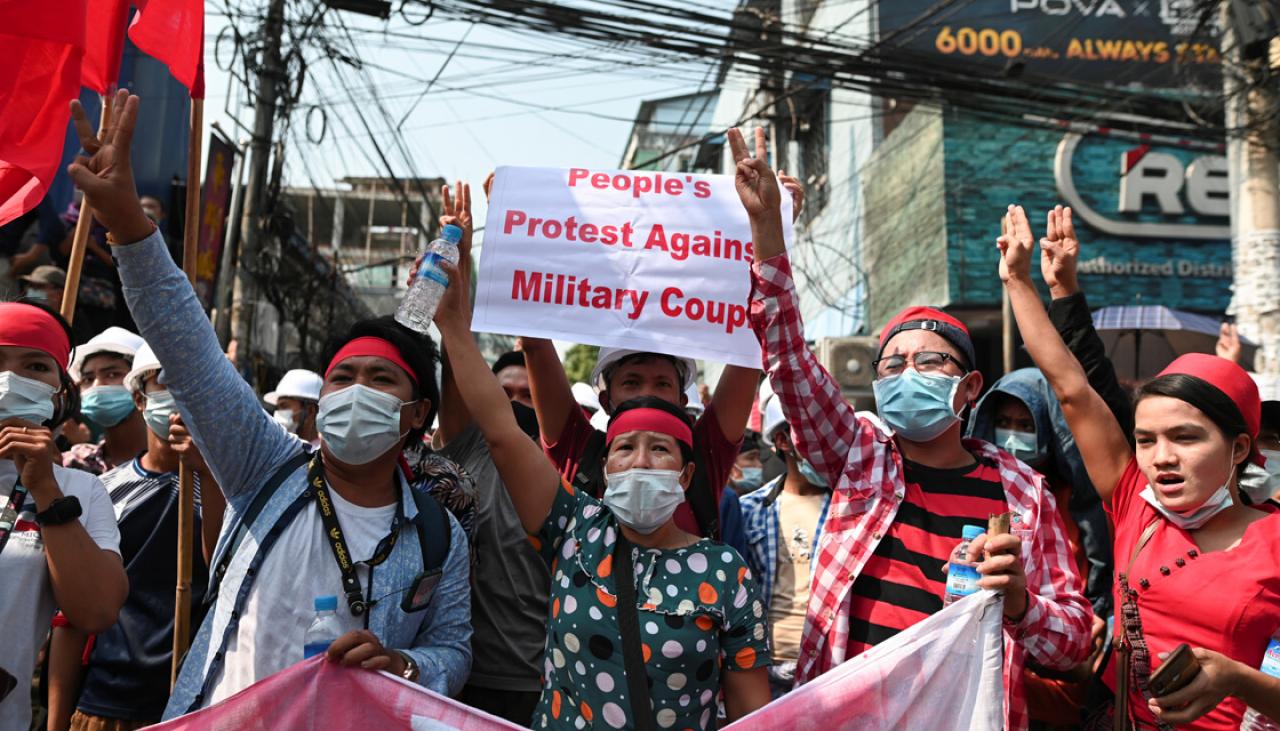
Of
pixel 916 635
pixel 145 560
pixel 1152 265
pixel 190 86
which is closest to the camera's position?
pixel 916 635

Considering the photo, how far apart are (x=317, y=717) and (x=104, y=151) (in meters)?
1.37

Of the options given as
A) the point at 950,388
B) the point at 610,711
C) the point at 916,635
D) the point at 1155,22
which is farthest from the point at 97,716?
the point at 1155,22

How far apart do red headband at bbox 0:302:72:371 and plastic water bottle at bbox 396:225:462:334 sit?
0.93 metres

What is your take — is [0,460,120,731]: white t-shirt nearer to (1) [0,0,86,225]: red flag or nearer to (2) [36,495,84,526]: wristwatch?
(2) [36,495,84,526]: wristwatch

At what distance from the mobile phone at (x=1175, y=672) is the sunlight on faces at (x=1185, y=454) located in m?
0.53

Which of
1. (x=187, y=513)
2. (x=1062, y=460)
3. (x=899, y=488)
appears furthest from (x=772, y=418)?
(x=187, y=513)

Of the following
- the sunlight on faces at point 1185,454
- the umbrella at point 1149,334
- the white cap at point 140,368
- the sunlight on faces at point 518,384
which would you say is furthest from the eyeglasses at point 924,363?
the umbrella at point 1149,334

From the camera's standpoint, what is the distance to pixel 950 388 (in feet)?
9.77

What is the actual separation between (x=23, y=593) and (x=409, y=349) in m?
1.13

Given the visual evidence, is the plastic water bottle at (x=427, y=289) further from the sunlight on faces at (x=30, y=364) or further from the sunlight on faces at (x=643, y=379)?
the sunlight on faces at (x=30, y=364)

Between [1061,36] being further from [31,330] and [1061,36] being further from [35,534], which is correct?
[35,534]

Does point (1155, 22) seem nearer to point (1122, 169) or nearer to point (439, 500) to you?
point (1122, 169)

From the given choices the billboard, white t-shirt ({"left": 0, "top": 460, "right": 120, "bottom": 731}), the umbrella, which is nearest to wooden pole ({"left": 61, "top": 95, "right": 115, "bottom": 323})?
white t-shirt ({"left": 0, "top": 460, "right": 120, "bottom": 731})

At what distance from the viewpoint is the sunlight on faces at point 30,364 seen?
277cm
